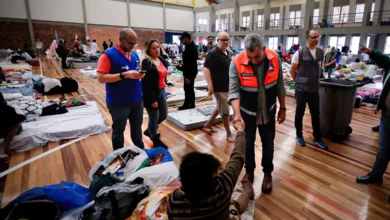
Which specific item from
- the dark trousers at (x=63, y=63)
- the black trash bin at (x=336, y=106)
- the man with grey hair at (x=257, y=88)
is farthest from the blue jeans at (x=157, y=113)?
the dark trousers at (x=63, y=63)

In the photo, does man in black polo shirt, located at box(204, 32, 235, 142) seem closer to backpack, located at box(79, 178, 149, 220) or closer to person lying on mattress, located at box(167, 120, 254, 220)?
backpack, located at box(79, 178, 149, 220)

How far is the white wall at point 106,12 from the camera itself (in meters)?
18.9

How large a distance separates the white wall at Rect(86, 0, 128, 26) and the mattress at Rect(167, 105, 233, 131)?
18.1 m

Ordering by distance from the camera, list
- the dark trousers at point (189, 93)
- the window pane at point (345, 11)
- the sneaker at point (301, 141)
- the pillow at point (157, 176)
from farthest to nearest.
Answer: the window pane at point (345, 11)
the dark trousers at point (189, 93)
the sneaker at point (301, 141)
the pillow at point (157, 176)

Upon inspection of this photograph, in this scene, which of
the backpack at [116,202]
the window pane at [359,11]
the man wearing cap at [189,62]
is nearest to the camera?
the backpack at [116,202]

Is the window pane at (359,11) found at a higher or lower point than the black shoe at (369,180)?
higher

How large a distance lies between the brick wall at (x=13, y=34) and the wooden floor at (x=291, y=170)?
17924mm

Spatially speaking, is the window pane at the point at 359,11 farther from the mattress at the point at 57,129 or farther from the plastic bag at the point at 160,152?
the plastic bag at the point at 160,152

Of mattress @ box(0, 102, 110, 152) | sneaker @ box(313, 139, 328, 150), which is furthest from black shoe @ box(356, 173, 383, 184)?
mattress @ box(0, 102, 110, 152)

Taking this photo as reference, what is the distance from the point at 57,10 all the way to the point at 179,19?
10812mm

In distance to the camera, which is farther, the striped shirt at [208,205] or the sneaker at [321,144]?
the sneaker at [321,144]

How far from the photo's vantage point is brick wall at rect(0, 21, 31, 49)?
16.3 m

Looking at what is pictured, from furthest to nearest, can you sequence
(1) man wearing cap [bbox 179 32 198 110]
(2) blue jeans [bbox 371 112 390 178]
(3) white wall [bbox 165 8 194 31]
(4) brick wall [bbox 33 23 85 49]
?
(3) white wall [bbox 165 8 194 31], (4) brick wall [bbox 33 23 85 49], (1) man wearing cap [bbox 179 32 198 110], (2) blue jeans [bbox 371 112 390 178]

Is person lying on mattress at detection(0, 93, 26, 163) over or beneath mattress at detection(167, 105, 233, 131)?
over
